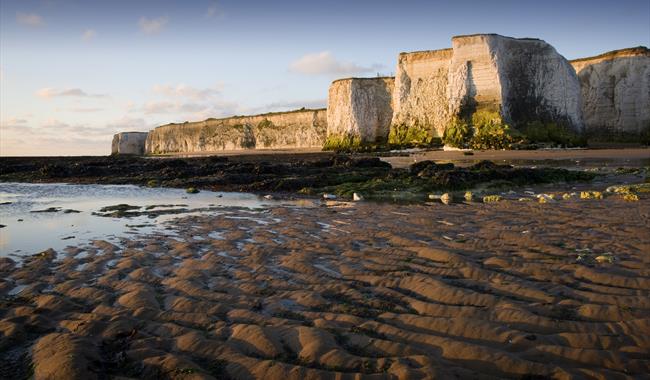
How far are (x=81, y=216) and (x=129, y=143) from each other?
348 feet

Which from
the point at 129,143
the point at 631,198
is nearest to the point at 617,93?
the point at 631,198

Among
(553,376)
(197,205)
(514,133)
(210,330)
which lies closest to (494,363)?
(553,376)

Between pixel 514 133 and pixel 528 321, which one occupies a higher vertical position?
pixel 514 133

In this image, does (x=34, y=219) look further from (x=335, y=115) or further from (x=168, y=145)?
(x=168, y=145)

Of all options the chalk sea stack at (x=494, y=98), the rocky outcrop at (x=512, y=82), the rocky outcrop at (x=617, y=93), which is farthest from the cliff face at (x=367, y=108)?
the rocky outcrop at (x=617, y=93)

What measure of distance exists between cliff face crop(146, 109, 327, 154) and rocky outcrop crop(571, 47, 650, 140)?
34756mm

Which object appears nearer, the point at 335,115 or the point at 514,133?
the point at 514,133

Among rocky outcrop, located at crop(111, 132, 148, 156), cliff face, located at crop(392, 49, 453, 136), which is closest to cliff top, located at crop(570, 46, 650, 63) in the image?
cliff face, located at crop(392, 49, 453, 136)

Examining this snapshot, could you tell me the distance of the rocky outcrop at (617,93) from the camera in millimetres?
50844

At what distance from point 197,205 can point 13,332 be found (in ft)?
27.3

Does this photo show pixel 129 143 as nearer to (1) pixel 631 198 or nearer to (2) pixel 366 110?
(2) pixel 366 110

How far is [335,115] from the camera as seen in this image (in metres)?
61.9

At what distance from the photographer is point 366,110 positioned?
59.5 m

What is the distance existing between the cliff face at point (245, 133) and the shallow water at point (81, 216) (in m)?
56.7
